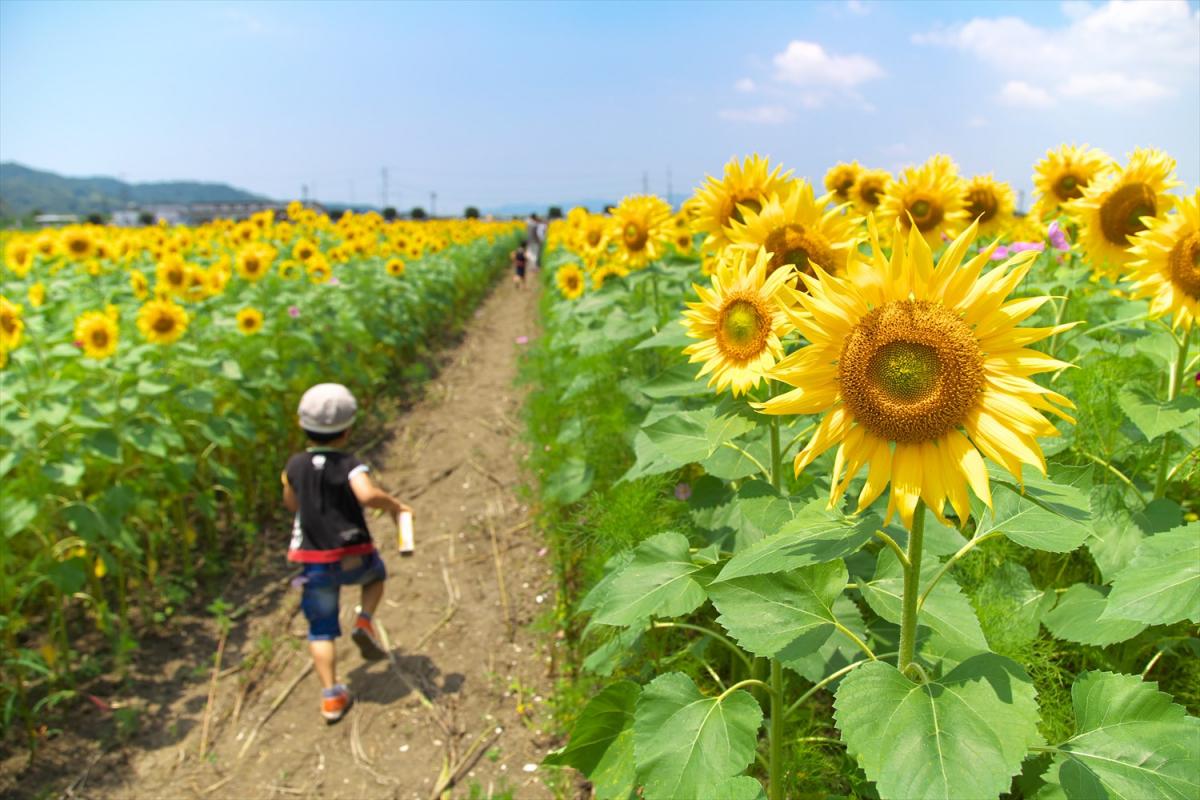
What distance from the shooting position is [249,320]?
18.9 feet

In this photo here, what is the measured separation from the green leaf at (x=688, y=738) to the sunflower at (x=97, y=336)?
3979mm

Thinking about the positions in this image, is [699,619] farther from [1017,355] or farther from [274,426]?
[274,426]

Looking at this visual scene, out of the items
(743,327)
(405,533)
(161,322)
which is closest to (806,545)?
(743,327)

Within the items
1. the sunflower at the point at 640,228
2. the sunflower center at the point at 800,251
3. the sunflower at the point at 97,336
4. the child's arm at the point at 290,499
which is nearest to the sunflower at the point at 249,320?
the sunflower at the point at 97,336

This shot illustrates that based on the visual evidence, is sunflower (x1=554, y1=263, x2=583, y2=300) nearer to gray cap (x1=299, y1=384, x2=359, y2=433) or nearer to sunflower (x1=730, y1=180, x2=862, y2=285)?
gray cap (x1=299, y1=384, x2=359, y2=433)

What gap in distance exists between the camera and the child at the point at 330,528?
3646mm

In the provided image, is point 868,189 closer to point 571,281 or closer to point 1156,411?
point 1156,411

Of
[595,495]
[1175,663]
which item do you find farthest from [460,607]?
[1175,663]

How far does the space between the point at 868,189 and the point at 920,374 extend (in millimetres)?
2963

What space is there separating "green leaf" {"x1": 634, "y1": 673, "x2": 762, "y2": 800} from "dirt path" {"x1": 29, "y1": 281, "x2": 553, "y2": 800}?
56.9 inches

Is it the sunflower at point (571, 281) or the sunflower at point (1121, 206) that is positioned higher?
the sunflower at point (1121, 206)

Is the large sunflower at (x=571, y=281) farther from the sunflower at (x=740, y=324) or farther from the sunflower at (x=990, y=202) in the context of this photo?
the sunflower at (x=740, y=324)

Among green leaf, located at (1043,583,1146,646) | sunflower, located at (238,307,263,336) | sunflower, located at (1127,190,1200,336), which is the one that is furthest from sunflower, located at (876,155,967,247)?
sunflower, located at (238,307,263,336)

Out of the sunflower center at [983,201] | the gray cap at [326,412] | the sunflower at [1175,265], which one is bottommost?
the gray cap at [326,412]
